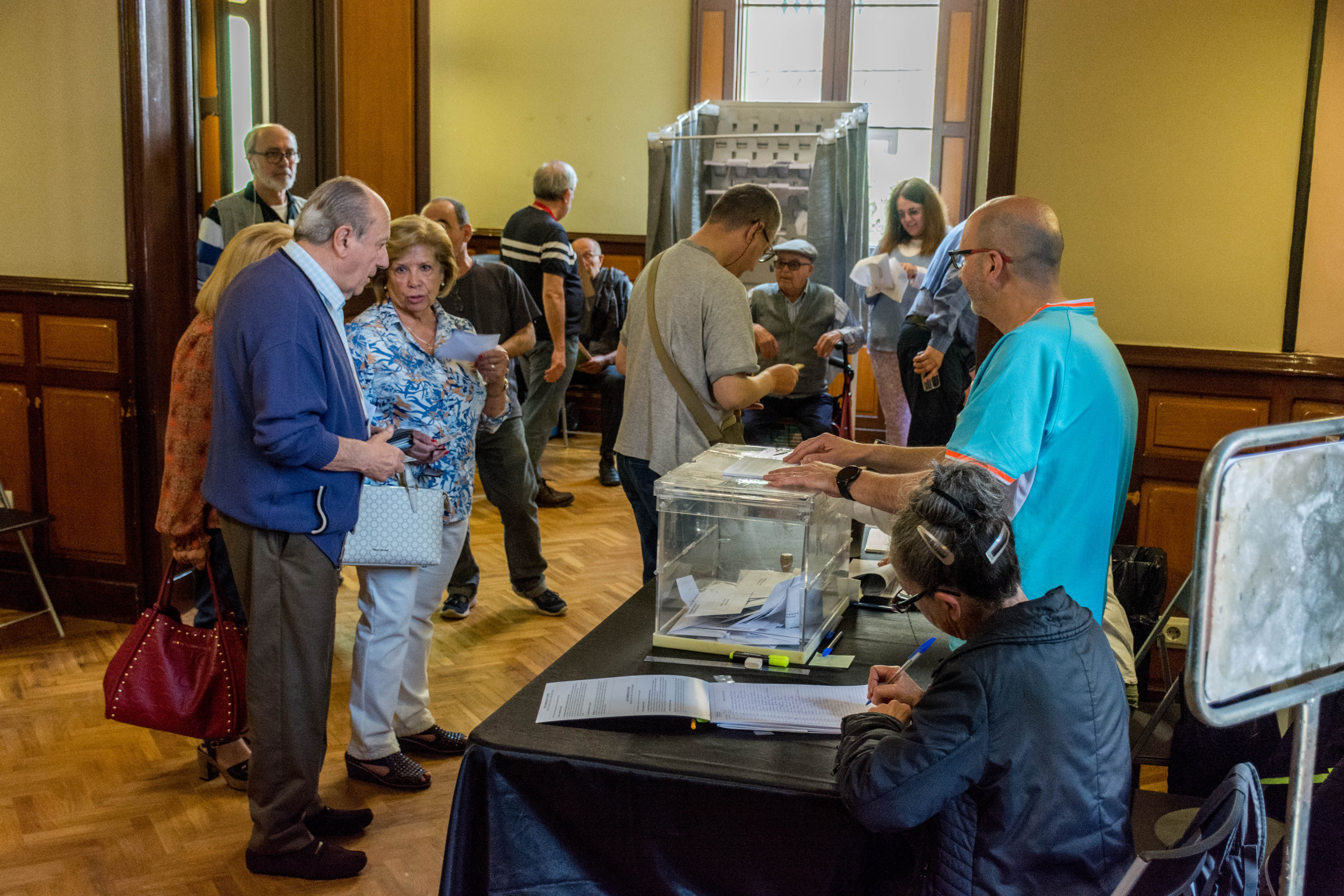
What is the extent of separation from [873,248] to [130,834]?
638cm

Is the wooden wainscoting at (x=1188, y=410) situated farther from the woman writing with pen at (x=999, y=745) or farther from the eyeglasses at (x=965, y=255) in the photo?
the woman writing with pen at (x=999, y=745)

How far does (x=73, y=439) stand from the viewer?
13.9 ft

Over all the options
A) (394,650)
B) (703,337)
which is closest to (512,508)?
(394,650)

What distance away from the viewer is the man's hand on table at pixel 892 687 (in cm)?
167

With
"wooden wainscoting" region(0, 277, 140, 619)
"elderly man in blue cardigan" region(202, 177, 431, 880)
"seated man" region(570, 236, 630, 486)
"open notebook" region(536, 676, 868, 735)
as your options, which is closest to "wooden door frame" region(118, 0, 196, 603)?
"wooden wainscoting" region(0, 277, 140, 619)

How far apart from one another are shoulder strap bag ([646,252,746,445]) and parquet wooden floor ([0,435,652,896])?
3.86 ft

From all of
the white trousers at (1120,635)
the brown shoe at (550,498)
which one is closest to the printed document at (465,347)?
the white trousers at (1120,635)

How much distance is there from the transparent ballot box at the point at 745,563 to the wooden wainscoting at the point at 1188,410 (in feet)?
5.64

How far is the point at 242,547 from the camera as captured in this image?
7.97 ft

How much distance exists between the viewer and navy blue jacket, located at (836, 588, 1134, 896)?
4.60 ft

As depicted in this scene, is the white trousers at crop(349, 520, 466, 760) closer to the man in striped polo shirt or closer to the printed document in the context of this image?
the printed document

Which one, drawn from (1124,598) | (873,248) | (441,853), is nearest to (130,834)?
(441,853)

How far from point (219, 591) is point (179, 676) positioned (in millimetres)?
226

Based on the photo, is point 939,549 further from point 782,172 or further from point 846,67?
point 846,67
